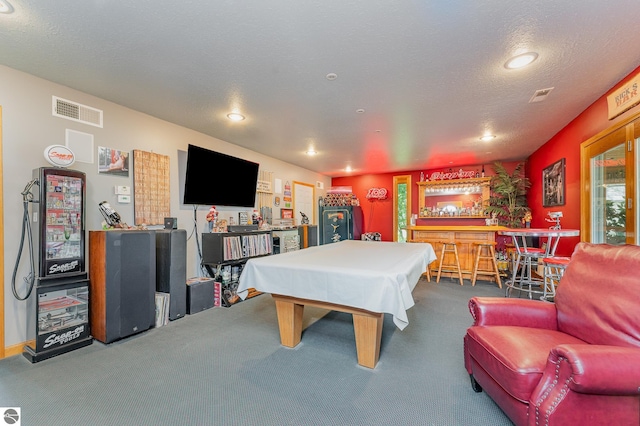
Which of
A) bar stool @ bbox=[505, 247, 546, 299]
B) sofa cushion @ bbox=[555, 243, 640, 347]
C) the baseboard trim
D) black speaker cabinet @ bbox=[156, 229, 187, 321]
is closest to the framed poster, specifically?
black speaker cabinet @ bbox=[156, 229, 187, 321]

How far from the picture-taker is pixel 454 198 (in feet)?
21.7

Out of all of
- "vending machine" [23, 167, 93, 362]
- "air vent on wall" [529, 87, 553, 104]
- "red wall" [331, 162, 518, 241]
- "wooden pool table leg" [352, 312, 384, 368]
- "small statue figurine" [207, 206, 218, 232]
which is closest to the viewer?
"wooden pool table leg" [352, 312, 384, 368]

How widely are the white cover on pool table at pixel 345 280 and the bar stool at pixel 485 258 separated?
2782 mm

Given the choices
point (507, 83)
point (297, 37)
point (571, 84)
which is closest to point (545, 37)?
point (507, 83)

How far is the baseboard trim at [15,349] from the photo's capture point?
2.29m

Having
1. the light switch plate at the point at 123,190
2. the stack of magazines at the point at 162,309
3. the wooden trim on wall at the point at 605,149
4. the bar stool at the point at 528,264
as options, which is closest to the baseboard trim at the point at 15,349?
the stack of magazines at the point at 162,309

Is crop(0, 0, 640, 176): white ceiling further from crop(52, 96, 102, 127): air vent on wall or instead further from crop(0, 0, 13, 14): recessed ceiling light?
crop(52, 96, 102, 127): air vent on wall

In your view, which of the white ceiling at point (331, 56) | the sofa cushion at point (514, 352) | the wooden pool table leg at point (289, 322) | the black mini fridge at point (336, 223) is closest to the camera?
the sofa cushion at point (514, 352)

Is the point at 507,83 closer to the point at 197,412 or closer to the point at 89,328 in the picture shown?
the point at 197,412

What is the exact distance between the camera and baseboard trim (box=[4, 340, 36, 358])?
229 cm

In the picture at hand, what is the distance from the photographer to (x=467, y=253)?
502cm

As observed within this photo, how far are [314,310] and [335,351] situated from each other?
1.09 m

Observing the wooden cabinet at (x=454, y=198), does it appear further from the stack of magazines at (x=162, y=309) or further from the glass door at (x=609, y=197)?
the stack of magazines at (x=162, y=309)

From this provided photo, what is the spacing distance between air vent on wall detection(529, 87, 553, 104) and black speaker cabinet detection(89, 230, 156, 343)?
14.4 feet
